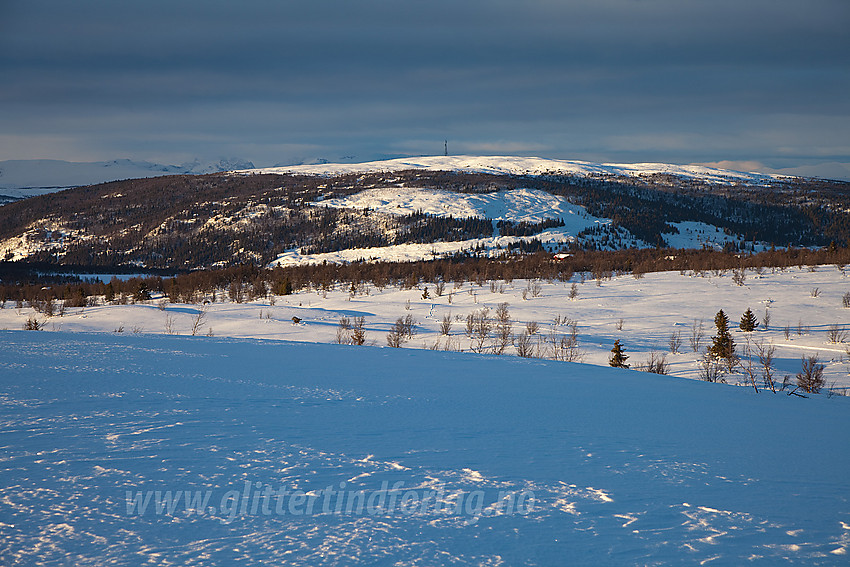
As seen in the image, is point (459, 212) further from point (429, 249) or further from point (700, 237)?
point (700, 237)

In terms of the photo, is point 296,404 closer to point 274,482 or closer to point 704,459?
point 274,482

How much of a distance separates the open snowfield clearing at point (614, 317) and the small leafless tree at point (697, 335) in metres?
0.15

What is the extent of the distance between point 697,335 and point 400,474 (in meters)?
16.8

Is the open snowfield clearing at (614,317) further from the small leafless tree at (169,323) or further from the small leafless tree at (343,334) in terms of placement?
the small leafless tree at (343,334)

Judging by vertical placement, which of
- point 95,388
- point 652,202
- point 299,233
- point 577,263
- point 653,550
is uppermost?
point 652,202

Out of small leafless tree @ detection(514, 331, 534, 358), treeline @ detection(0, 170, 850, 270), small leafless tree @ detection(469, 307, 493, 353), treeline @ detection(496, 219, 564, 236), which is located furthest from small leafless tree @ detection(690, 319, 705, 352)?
treeline @ detection(496, 219, 564, 236)

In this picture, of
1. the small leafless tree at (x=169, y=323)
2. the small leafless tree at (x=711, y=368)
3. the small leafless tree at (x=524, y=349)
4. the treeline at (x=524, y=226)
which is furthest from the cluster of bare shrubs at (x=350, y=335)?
the treeline at (x=524, y=226)

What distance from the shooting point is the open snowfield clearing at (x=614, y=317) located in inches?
613

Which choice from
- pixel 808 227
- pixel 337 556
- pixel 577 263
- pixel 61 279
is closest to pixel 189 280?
pixel 577 263

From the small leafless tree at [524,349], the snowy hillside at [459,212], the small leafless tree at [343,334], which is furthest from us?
the snowy hillside at [459,212]

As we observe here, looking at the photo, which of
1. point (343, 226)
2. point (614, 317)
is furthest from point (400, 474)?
point (343, 226)

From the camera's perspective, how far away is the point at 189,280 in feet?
194

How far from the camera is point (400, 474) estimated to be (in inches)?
129

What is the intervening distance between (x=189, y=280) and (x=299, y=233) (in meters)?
88.4
